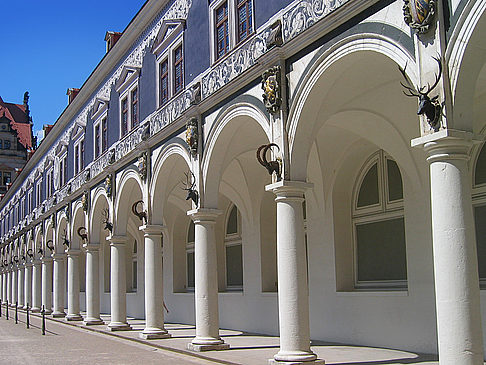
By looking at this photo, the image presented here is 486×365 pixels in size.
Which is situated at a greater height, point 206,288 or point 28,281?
point 206,288

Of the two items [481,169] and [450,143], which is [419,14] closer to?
[450,143]

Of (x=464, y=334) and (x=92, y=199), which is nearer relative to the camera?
(x=464, y=334)

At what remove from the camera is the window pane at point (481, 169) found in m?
13.0

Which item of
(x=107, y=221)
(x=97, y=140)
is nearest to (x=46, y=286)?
(x=97, y=140)

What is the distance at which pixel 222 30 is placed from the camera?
15.6 m

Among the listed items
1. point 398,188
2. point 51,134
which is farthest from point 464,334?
point 51,134

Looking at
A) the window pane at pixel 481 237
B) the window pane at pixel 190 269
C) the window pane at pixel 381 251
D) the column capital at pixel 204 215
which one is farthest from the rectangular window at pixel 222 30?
the window pane at pixel 190 269

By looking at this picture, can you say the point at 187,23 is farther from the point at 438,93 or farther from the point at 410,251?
the point at 438,93

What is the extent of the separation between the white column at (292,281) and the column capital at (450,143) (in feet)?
13.1

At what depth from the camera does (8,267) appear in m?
49.9

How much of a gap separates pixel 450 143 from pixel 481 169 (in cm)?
549

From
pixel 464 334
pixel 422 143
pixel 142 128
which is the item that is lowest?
pixel 464 334

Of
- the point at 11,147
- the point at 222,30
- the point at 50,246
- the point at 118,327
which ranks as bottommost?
the point at 118,327

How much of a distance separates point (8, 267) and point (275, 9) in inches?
1670
